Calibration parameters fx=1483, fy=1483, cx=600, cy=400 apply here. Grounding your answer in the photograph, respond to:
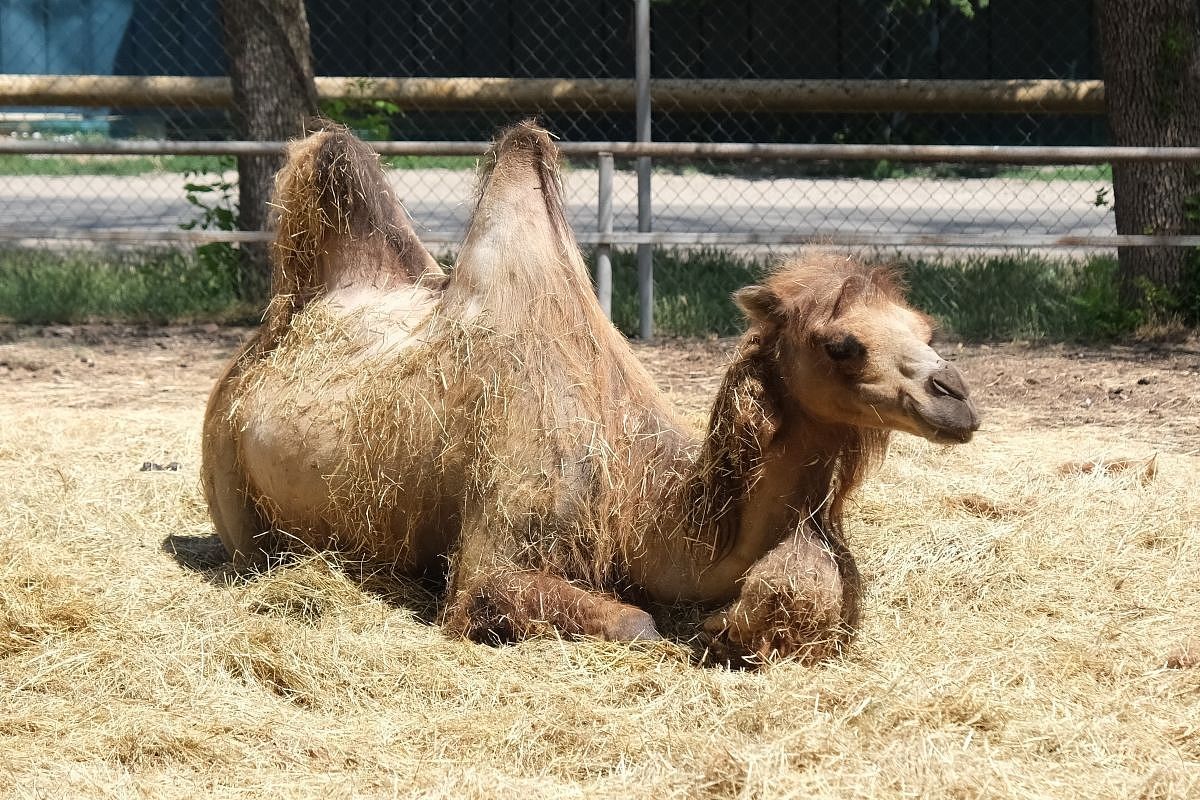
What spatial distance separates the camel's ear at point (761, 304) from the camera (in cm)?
365

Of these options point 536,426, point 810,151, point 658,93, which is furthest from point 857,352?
Result: point 658,93

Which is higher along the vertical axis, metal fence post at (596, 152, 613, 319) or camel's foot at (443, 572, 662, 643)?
metal fence post at (596, 152, 613, 319)

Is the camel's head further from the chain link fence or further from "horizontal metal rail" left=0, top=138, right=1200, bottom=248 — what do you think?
the chain link fence

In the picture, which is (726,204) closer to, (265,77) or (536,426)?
(265,77)

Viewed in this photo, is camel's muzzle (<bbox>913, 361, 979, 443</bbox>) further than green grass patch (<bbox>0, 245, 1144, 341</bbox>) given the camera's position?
No

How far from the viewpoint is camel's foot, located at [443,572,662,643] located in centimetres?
387

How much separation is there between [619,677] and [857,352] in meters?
1.00

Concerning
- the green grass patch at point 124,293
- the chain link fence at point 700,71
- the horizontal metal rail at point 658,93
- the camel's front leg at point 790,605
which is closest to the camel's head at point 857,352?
the camel's front leg at point 790,605

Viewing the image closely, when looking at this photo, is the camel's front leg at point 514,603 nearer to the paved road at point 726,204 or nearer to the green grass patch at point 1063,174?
the paved road at point 726,204

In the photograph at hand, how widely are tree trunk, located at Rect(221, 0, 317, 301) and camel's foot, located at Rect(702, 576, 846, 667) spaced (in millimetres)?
6366

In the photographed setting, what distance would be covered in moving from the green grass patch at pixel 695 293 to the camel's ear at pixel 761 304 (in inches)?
200

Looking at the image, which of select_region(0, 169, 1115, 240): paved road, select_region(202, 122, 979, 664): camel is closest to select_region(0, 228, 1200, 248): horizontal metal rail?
select_region(202, 122, 979, 664): camel

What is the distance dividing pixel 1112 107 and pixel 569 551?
20.4 ft

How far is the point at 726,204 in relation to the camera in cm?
1631
